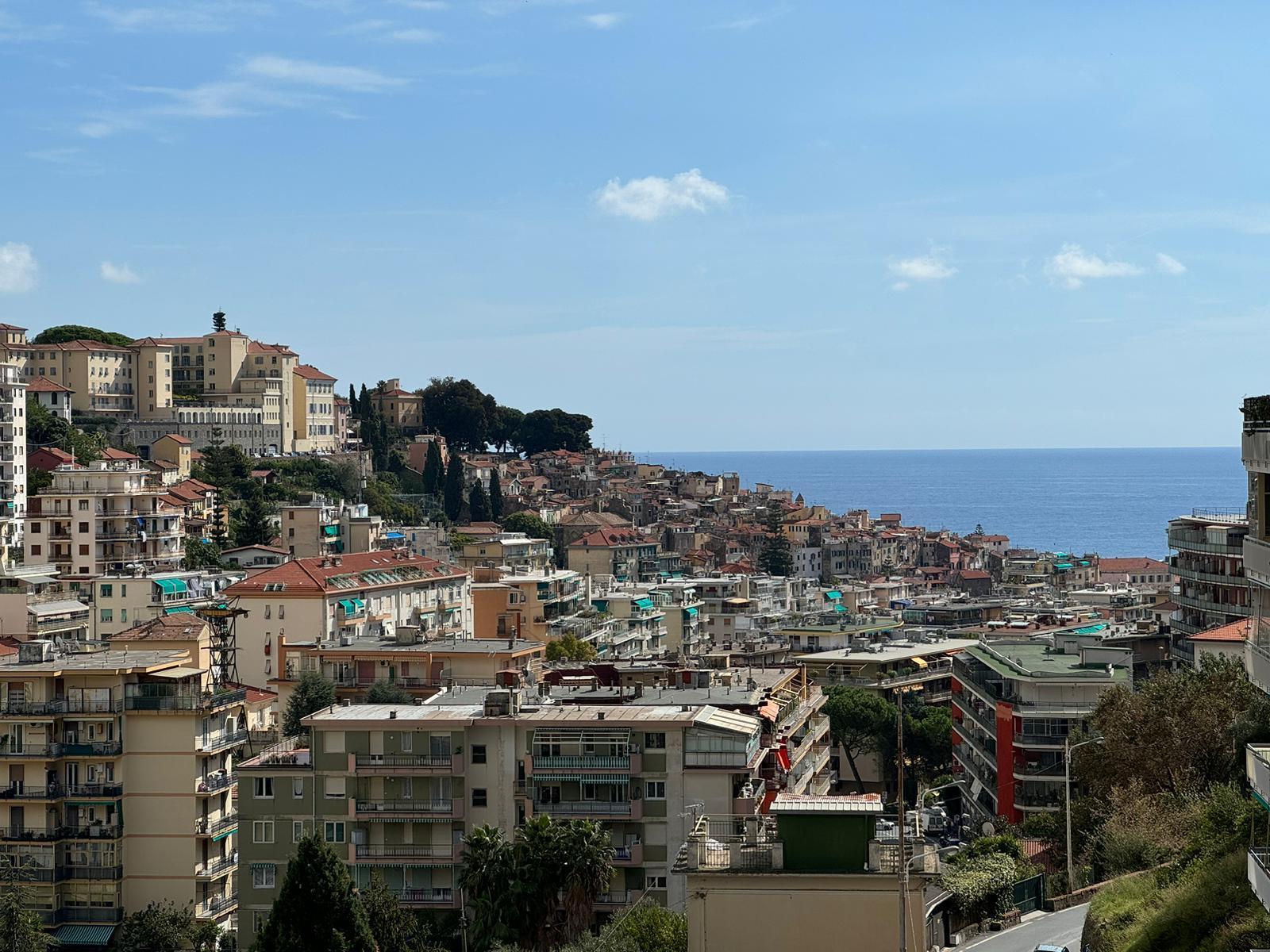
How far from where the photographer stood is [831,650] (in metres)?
66.2

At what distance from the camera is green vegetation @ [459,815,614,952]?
25.4m

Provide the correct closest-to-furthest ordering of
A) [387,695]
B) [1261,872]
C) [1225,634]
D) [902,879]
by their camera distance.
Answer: [1261,872]
[902,879]
[387,695]
[1225,634]

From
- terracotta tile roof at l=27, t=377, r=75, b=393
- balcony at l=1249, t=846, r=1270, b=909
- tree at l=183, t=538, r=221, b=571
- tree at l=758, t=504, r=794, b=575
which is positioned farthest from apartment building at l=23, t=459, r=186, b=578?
balcony at l=1249, t=846, r=1270, b=909

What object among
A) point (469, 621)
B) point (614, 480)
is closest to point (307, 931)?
point (469, 621)

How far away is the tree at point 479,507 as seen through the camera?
4427 inches

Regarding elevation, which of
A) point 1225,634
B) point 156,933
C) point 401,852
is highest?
point 1225,634

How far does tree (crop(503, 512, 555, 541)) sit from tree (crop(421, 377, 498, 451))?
27862 millimetres

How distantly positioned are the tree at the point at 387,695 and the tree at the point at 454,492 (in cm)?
7071

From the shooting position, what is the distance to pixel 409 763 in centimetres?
2872

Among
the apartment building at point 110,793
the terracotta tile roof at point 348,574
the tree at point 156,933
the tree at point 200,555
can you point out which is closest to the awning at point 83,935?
the apartment building at point 110,793

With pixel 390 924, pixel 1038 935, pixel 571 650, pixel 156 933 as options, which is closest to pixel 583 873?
pixel 390 924

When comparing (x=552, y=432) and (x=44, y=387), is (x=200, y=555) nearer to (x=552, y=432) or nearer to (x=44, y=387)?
(x=44, y=387)

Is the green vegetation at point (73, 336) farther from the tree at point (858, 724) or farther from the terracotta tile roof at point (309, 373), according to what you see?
the tree at point (858, 724)

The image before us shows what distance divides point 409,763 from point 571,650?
87.6 feet
